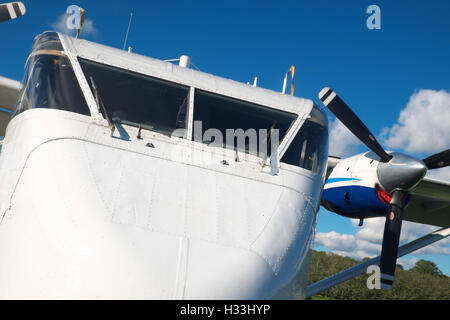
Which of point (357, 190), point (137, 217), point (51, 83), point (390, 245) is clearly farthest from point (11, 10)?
point (390, 245)

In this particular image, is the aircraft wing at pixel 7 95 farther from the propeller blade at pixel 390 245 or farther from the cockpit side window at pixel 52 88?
the propeller blade at pixel 390 245

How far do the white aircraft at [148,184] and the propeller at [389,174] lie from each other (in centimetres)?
6

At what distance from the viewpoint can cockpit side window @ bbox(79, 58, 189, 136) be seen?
5.03 meters

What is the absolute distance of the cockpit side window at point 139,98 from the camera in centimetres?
503

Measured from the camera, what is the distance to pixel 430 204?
1052 centimetres

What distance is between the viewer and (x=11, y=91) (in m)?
8.17

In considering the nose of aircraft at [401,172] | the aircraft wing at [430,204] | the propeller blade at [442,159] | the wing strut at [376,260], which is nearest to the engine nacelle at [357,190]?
the nose of aircraft at [401,172]

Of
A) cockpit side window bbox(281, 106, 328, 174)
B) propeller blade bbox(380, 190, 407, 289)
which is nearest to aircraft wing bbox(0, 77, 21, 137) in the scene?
cockpit side window bbox(281, 106, 328, 174)

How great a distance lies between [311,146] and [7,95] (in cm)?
610

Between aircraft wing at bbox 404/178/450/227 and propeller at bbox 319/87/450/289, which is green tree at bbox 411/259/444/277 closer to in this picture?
aircraft wing at bbox 404/178/450/227

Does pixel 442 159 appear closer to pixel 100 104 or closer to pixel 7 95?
pixel 100 104
